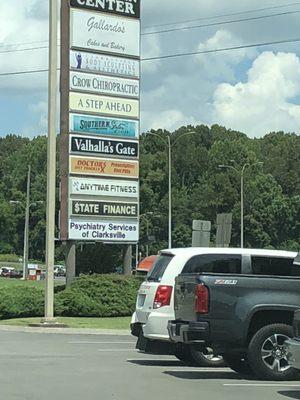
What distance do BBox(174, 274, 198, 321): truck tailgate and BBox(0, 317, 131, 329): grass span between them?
1122 centimetres

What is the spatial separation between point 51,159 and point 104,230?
5850 millimetres

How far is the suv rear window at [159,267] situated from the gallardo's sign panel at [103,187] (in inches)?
564

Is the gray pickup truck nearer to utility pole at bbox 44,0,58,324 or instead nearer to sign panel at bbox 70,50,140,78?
utility pole at bbox 44,0,58,324

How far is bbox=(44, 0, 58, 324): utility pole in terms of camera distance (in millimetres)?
23953

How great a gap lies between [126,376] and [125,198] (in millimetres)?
17449

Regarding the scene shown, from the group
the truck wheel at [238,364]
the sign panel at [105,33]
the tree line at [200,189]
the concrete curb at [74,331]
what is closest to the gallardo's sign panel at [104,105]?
the sign panel at [105,33]

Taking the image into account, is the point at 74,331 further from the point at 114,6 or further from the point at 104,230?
the point at 114,6

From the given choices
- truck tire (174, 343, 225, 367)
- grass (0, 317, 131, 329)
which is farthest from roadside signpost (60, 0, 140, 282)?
truck tire (174, 343, 225, 367)

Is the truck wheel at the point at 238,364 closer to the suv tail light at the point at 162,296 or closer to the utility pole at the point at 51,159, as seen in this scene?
the suv tail light at the point at 162,296

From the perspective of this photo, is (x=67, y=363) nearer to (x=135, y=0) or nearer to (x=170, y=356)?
(x=170, y=356)

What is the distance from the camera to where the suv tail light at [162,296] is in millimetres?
13969

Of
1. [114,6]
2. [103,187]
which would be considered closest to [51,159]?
[103,187]

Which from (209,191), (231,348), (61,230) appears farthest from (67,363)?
(209,191)

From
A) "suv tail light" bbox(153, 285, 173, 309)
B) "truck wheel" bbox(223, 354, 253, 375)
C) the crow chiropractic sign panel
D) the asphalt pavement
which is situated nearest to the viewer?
the asphalt pavement
